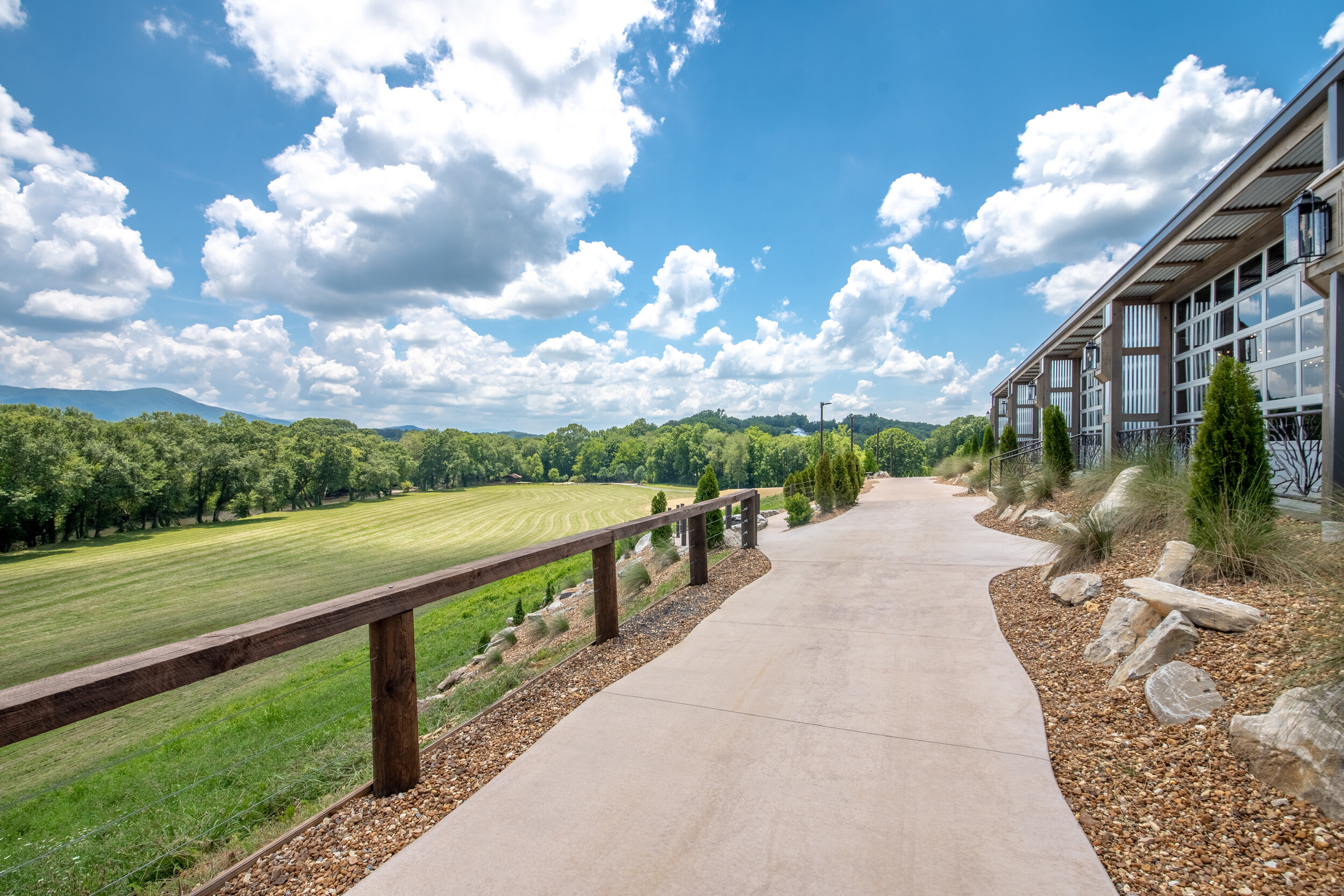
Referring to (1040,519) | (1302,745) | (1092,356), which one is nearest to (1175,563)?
(1302,745)

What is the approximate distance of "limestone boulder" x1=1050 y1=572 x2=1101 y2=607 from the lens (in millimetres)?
4856

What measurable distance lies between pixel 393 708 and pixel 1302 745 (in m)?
3.81

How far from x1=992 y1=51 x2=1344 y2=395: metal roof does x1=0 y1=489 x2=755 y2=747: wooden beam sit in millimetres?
8859

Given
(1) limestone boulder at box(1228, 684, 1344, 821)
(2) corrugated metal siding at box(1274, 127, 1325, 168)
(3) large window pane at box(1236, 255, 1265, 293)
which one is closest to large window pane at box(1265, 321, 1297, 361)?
(3) large window pane at box(1236, 255, 1265, 293)

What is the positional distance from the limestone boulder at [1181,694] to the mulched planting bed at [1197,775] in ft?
0.14

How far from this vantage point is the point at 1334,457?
5.57 meters

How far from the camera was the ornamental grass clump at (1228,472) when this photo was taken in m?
4.30

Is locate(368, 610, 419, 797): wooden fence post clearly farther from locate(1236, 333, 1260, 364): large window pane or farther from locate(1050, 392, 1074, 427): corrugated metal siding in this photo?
locate(1050, 392, 1074, 427): corrugated metal siding

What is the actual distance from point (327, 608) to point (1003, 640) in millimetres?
4698

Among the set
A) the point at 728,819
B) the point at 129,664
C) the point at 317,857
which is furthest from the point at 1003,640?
the point at 129,664

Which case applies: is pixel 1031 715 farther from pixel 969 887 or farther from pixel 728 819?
pixel 728 819

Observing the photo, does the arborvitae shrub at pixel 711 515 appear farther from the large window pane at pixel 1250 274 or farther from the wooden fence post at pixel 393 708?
the large window pane at pixel 1250 274

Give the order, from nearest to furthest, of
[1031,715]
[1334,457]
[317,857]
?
[317,857] < [1031,715] < [1334,457]

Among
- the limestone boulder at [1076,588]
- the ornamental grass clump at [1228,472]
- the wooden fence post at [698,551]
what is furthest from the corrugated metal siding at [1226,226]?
the wooden fence post at [698,551]
